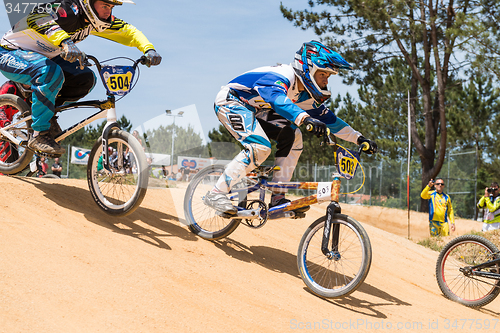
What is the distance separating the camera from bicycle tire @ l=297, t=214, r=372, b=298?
404 cm

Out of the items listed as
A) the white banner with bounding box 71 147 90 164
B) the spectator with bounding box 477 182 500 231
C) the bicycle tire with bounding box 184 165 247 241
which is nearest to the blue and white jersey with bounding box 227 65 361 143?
the bicycle tire with bounding box 184 165 247 241

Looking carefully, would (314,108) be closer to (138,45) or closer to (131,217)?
(138,45)

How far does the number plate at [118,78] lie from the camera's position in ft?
15.5

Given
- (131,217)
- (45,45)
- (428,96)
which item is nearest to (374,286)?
(131,217)

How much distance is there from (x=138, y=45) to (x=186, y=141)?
181 centimetres

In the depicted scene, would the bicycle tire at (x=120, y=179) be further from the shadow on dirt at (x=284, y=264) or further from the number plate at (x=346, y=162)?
the number plate at (x=346, y=162)

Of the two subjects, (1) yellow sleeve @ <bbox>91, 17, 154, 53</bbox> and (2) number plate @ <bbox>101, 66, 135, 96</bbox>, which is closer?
(2) number plate @ <bbox>101, 66, 135, 96</bbox>

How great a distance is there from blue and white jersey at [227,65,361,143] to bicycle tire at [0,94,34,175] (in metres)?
2.67

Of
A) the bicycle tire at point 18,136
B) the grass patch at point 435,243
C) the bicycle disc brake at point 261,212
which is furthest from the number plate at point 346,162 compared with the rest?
the grass patch at point 435,243

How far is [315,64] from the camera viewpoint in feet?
15.2

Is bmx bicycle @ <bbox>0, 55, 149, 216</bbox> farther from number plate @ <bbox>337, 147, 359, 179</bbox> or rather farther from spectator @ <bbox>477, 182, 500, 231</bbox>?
spectator @ <bbox>477, 182, 500, 231</bbox>

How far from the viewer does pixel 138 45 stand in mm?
5293

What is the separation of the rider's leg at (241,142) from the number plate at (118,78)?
1.07 metres

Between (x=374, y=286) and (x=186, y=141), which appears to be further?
(x=186, y=141)
